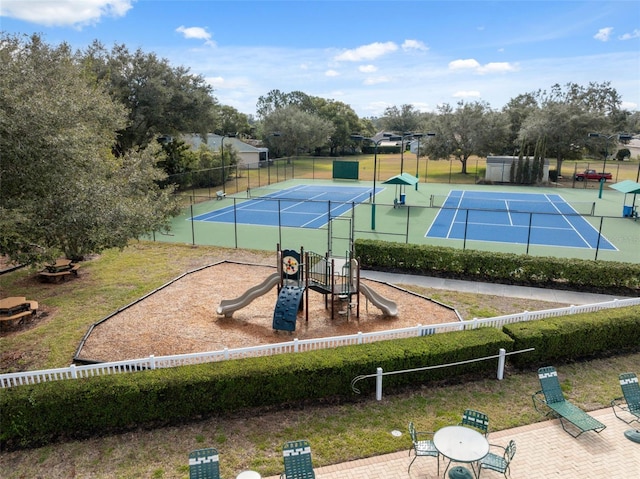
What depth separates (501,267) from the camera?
590 inches

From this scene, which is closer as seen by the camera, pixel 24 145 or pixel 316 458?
pixel 316 458

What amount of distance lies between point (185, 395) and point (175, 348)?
261 centimetres

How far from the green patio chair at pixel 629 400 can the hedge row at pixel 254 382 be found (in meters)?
1.64

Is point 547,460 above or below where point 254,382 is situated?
below

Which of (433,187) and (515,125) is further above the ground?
(515,125)

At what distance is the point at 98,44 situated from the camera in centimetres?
3083

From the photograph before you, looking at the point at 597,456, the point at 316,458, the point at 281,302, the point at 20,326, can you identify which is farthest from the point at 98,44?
the point at 597,456

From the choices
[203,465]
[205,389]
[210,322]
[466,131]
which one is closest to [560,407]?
[203,465]

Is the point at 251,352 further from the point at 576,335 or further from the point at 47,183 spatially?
the point at 576,335

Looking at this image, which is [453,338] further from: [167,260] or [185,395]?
[167,260]

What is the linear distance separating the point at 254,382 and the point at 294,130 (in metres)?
52.3

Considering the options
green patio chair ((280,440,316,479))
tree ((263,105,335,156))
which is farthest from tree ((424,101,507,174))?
green patio chair ((280,440,316,479))

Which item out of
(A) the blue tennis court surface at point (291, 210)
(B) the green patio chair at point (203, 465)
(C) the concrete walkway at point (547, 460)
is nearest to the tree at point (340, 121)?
(A) the blue tennis court surface at point (291, 210)

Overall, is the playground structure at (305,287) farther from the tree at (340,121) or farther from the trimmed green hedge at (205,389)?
the tree at (340,121)
